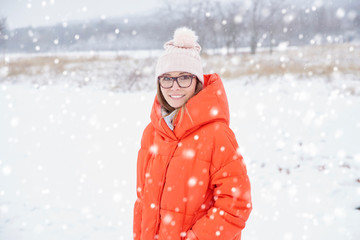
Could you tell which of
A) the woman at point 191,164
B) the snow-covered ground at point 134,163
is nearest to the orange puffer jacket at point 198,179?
the woman at point 191,164

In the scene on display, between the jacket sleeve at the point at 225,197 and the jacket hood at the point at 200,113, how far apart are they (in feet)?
0.47

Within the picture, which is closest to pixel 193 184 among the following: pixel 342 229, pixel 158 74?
pixel 158 74

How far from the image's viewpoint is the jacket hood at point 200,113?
1749 millimetres

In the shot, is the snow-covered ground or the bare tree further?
the bare tree

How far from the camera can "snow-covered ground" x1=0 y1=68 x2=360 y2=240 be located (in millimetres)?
3992

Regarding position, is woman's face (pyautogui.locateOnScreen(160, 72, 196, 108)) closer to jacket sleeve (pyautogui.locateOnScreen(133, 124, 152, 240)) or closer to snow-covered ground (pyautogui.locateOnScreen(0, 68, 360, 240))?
jacket sleeve (pyautogui.locateOnScreen(133, 124, 152, 240))

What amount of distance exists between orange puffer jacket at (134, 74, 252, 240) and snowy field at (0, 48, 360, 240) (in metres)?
2.35

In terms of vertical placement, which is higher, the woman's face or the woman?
the woman's face

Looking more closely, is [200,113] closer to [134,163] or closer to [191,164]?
[191,164]

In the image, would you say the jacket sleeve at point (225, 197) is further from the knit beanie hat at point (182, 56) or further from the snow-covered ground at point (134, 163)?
the snow-covered ground at point (134, 163)

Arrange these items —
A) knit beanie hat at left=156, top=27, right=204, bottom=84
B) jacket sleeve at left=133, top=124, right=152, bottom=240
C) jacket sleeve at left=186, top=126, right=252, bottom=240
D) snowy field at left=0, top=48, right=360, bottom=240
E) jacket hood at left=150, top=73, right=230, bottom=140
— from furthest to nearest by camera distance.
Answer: snowy field at left=0, top=48, right=360, bottom=240 < jacket sleeve at left=133, top=124, right=152, bottom=240 < knit beanie hat at left=156, top=27, right=204, bottom=84 < jacket hood at left=150, top=73, right=230, bottom=140 < jacket sleeve at left=186, top=126, right=252, bottom=240

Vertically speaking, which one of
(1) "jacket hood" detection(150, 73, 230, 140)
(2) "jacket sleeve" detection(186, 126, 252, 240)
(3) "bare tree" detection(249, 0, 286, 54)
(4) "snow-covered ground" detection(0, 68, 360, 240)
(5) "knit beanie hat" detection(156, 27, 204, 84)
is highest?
(3) "bare tree" detection(249, 0, 286, 54)

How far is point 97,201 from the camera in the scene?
484 cm

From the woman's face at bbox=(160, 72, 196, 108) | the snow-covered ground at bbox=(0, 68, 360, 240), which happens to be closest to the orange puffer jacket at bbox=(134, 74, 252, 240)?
the woman's face at bbox=(160, 72, 196, 108)
